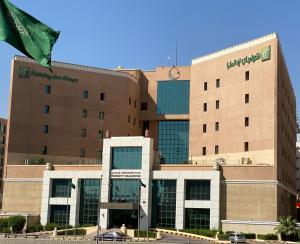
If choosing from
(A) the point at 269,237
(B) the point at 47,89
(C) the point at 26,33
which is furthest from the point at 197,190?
(C) the point at 26,33

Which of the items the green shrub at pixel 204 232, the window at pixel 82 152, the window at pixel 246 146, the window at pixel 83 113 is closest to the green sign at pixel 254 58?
the window at pixel 246 146

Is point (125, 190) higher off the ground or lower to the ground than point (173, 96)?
lower

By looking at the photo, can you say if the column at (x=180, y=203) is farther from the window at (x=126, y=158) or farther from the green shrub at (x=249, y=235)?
the green shrub at (x=249, y=235)

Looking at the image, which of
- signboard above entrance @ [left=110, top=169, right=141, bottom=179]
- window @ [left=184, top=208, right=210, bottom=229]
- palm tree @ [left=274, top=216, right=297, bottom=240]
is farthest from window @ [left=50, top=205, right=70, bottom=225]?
palm tree @ [left=274, top=216, right=297, bottom=240]

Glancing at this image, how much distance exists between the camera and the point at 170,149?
345ft

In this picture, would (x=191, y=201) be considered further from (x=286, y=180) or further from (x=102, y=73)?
(x=102, y=73)

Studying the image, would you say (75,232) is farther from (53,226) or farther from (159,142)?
(159,142)

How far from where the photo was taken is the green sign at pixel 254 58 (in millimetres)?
84144

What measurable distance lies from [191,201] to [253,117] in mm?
16701

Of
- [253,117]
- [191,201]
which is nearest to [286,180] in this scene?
[253,117]

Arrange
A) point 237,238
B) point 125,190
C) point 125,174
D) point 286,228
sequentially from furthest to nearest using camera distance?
point 125,174, point 125,190, point 286,228, point 237,238

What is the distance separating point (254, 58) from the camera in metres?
86.4

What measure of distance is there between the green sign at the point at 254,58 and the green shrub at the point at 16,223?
136ft

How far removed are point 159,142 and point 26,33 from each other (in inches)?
3396
